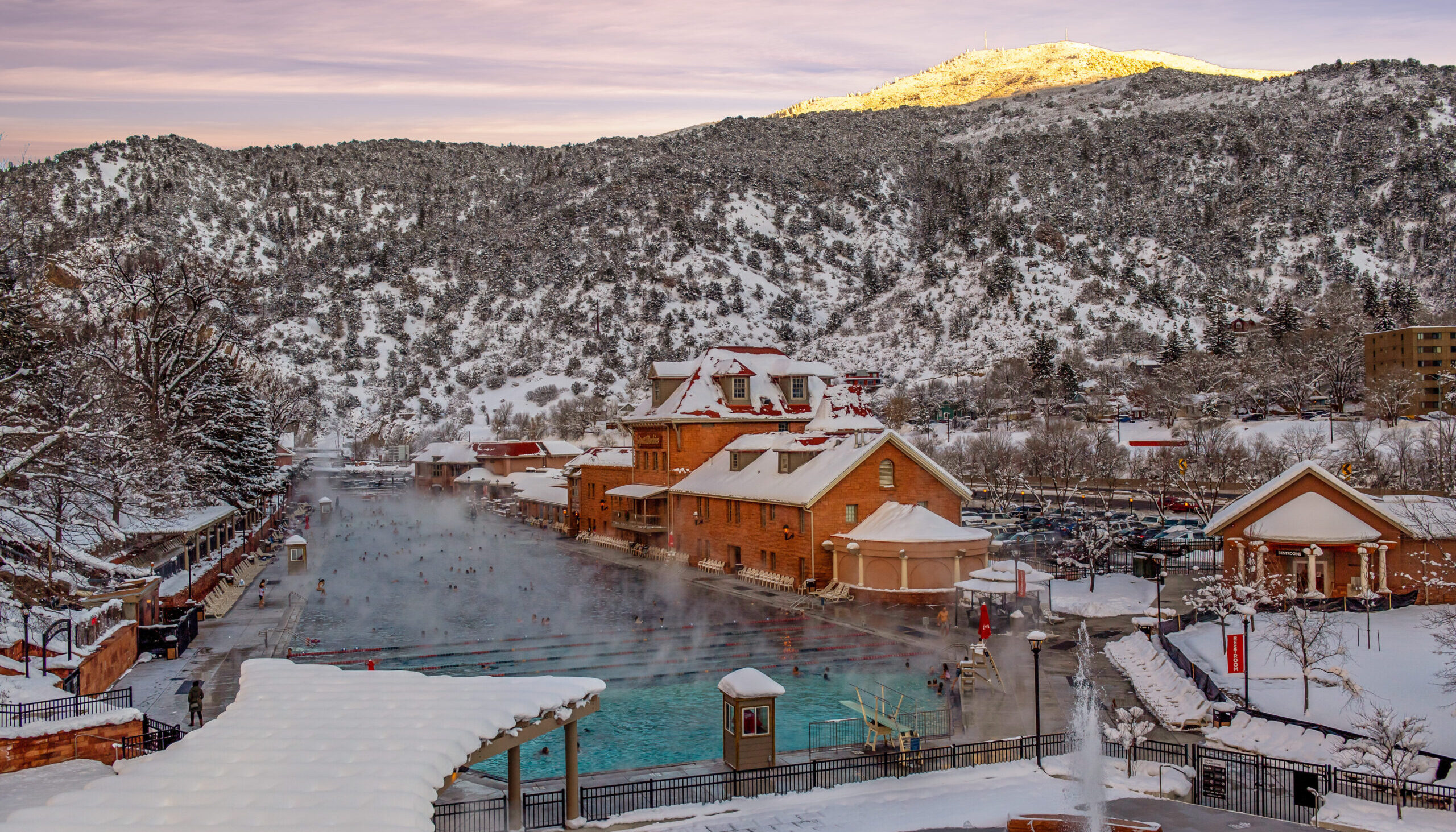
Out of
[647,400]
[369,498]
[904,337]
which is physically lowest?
[369,498]

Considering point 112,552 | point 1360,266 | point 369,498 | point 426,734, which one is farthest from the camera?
point 1360,266

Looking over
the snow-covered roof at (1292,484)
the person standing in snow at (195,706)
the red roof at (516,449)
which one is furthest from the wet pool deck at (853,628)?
the red roof at (516,449)

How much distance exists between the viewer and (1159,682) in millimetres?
24969

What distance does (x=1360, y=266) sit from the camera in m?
144

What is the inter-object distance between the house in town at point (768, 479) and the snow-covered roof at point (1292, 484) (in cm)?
839

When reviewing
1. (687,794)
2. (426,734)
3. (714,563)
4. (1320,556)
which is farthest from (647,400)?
(426,734)

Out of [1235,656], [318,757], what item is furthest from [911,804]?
[1235,656]

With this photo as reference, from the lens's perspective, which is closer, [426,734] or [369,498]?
[426,734]

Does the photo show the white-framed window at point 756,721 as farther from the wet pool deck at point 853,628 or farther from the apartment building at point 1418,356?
the apartment building at point 1418,356

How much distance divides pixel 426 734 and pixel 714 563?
33.9 metres

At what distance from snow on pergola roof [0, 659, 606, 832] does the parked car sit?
38.5 meters

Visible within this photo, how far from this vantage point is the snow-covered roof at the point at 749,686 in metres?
18.3

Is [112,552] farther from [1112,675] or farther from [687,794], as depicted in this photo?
[1112,675]

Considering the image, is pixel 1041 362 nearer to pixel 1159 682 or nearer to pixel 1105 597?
pixel 1105 597
